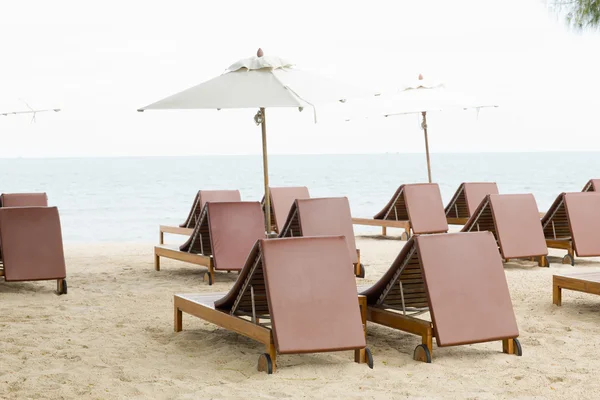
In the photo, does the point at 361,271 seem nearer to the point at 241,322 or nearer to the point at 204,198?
the point at 204,198

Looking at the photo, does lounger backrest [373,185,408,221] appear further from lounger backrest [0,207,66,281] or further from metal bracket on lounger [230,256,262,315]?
metal bracket on lounger [230,256,262,315]

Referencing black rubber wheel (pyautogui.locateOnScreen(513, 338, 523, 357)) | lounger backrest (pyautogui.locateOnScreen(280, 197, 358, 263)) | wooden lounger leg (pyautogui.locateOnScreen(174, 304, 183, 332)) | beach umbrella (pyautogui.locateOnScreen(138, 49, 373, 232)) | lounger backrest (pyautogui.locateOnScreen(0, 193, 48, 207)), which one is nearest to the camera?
black rubber wheel (pyautogui.locateOnScreen(513, 338, 523, 357))

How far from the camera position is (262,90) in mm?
5719

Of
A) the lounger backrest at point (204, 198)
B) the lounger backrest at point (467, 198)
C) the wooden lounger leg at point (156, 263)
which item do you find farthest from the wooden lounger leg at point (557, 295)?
the lounger backrest at point (467, 198)

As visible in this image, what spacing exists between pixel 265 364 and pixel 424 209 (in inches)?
259

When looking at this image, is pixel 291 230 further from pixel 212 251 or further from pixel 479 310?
pixel 479 310

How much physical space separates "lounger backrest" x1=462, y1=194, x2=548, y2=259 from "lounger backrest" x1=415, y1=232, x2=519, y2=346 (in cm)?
347

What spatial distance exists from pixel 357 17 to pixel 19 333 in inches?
1685

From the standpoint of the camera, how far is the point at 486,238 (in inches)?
173

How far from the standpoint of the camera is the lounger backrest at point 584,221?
7836mm

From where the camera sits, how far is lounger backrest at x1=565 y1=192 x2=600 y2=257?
25.7 feet

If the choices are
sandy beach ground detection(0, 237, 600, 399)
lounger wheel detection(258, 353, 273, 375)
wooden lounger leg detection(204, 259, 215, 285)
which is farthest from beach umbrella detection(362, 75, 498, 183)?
lounger wheel detection(258, 353, 273, 375)

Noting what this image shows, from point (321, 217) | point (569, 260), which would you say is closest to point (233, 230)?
point (321, 217)

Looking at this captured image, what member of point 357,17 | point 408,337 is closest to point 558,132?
point 357,17
